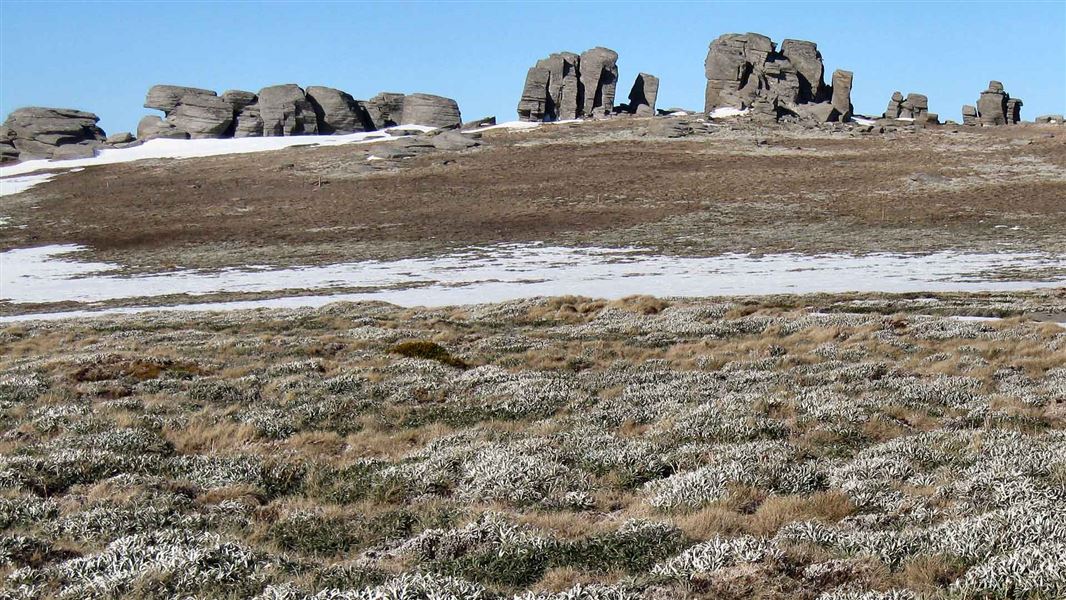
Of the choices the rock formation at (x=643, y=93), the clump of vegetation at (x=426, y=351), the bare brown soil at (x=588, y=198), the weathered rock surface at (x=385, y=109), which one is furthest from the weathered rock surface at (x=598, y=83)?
the clump of vegetation at (x=426, y=351)

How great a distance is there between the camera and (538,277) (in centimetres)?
4241

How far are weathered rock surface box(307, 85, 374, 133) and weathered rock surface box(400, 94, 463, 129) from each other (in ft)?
22.9

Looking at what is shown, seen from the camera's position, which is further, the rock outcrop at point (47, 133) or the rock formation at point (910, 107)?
the rock formation at point (910, 107)

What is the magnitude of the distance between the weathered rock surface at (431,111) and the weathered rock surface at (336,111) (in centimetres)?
698

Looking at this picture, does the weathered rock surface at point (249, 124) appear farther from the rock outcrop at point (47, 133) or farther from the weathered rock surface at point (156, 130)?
the rock outcrop at point (47, 133)

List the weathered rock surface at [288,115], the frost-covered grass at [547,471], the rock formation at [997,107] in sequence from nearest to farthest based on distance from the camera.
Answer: the frost-covered grass at [547,471], the rock formation at [997,107], the weathered rock surface at [288,115]

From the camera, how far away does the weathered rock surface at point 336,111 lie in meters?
131

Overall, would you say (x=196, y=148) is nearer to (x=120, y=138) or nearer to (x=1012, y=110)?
(x=120, y=138)

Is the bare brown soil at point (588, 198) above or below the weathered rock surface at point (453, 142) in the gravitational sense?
below

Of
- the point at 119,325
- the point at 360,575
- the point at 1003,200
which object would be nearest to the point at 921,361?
the point at 360,575


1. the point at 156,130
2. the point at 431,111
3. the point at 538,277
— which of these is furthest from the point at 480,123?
the point at 538,277

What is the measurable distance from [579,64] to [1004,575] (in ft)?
Answer: 461

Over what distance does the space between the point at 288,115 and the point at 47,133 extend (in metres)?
35.6

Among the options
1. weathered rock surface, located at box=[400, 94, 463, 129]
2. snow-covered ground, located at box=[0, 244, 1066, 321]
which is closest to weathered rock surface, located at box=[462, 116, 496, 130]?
weathered rock surface, located at box=[400, 94, 463, 129]
